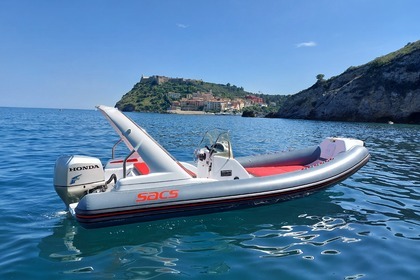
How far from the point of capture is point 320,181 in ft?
21.6

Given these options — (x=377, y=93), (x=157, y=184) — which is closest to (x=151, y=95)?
(x=377, y=93)

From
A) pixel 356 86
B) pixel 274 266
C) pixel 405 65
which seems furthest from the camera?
pixel 356 86

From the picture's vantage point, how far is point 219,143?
6.29 metres

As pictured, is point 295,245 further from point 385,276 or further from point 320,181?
point 320,181

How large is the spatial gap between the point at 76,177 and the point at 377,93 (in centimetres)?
6445

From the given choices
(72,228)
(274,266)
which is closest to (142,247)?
(72,228)

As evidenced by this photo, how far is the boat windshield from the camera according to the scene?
618 centimetres

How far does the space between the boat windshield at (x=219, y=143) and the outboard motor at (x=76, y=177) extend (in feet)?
7.08

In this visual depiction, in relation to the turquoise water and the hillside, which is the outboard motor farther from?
the hillside

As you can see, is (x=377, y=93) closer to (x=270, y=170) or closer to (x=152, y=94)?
(x=270, y=170)

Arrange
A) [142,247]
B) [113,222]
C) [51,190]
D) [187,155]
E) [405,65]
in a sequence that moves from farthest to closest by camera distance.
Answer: [405,65] < [187,155] < [51,190] < [113,222] < [142,247]

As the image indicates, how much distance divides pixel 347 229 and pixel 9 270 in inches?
194

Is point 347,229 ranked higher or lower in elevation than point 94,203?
lower

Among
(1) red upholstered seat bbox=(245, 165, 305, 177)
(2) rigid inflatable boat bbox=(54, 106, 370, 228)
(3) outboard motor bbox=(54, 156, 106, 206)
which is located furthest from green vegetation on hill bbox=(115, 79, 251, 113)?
(3) outboard motor bbox=(54, 156, 106, 206)
